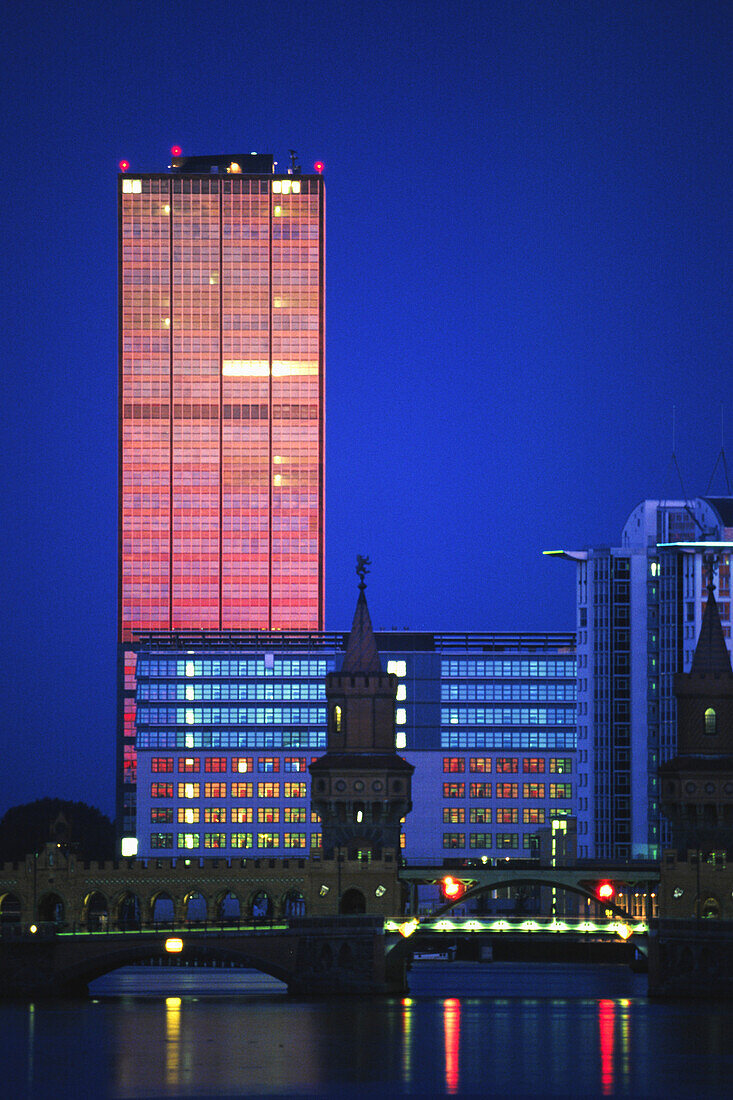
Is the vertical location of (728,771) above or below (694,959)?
above

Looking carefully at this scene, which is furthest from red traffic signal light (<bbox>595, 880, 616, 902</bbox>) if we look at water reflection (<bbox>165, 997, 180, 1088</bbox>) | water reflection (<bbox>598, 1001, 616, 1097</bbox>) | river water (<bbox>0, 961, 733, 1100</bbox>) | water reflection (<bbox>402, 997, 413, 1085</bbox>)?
water reflection (<bbox>165, 997, 180, 1088</bbox>)

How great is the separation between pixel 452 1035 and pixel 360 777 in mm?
41477

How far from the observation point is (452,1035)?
449 feet

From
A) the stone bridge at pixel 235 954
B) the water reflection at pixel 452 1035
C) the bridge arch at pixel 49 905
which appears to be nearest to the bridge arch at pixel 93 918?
the bridge arch at pixel 49 905

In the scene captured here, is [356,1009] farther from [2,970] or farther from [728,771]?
[728,771]

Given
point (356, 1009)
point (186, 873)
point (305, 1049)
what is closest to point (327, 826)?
point (186, 873)

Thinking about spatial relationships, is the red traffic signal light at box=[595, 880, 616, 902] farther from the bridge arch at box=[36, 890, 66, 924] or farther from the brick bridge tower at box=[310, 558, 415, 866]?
Result: the bridge arch at box=[36, 890, 66, 924]

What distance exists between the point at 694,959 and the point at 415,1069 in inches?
1724

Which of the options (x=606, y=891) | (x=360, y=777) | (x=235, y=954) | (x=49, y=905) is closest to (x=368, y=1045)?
(x=235, y=954)

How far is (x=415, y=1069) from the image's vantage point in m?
121

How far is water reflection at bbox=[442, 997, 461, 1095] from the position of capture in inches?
4614

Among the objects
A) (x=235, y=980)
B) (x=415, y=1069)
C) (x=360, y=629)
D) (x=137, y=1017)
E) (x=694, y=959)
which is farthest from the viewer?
(x=235, y=980)

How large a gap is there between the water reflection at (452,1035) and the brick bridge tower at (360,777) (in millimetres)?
15506

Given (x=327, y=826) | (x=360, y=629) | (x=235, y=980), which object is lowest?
(x=235, y=980)
